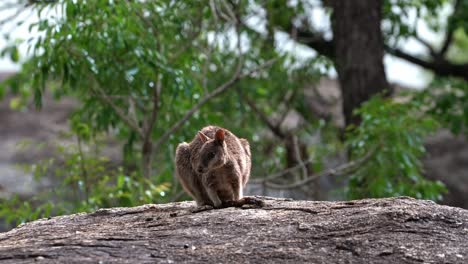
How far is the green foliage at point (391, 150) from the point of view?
458 inches

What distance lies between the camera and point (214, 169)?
7281 mm

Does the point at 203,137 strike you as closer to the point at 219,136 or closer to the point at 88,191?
the point at 219,136

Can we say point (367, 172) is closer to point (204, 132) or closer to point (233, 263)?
point (204, 132)

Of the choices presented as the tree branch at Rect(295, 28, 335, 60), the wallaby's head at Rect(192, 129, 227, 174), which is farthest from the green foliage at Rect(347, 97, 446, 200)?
the wallaby's head at Rect(192, 129, 227, 174)

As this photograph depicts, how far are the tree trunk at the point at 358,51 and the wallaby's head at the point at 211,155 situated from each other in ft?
23.7

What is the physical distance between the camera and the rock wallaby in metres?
7.24

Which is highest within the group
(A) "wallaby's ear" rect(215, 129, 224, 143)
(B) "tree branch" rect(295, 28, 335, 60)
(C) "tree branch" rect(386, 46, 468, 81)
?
(B) "tree branch" rect(295, 28, 335, 60)

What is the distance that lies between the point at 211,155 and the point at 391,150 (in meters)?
5.14

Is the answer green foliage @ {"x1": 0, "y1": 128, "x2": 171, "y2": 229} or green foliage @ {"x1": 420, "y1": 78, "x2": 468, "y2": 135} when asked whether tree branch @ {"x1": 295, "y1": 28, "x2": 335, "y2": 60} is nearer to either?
green foliage @ {"x1": 420, "y1": 78, "x2": 468, "y2": 135}

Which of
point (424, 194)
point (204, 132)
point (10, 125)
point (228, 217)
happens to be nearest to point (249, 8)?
point (424, 194)

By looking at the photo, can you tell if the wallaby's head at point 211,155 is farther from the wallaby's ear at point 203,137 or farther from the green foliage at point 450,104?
the green foliage at point 450,104

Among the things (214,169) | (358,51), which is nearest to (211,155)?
(214,169)

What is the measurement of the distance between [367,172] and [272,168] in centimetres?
264

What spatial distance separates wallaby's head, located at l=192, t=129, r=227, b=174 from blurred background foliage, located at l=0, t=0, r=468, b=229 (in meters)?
3.00
